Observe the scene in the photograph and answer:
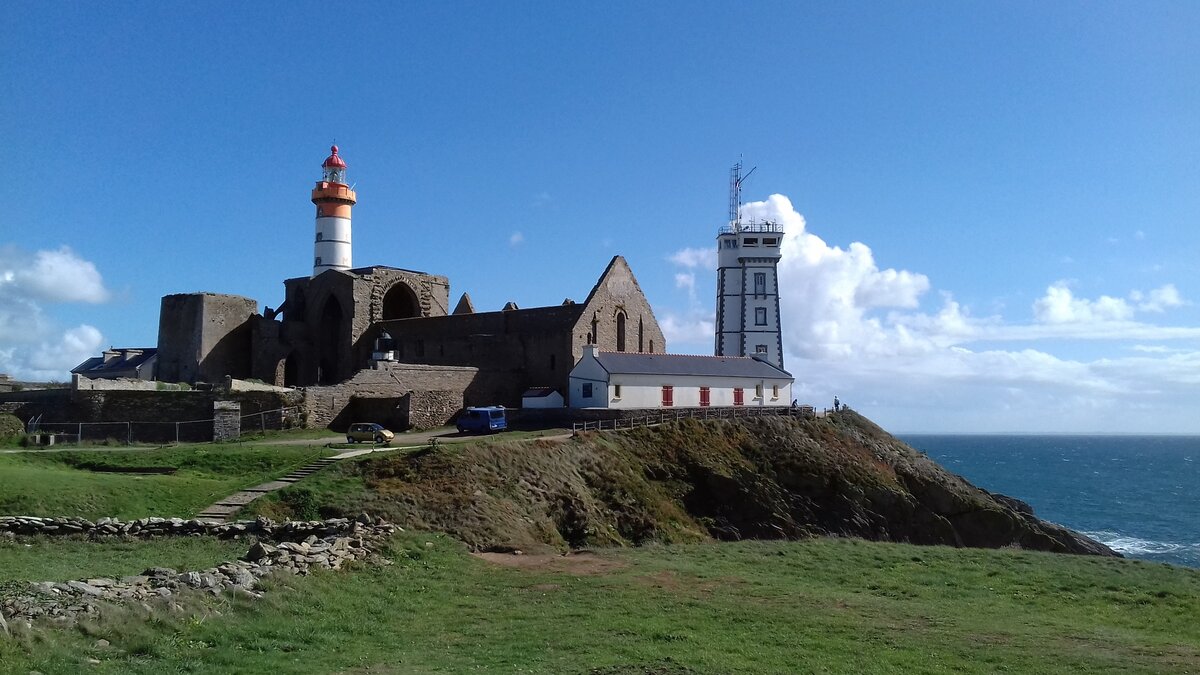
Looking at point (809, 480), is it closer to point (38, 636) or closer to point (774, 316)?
point (774, 316)

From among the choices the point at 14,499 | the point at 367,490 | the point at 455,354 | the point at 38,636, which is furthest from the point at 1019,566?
the point at 455,354

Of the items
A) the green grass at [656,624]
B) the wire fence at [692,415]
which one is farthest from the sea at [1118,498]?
the green grass at [656,624]

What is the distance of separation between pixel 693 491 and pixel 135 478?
1871cm

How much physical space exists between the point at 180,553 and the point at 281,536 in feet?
7.65

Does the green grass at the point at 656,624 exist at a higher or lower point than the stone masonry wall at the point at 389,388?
lower

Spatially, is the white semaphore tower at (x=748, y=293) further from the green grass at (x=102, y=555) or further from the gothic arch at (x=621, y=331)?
the green grass at (x=102, y=555)

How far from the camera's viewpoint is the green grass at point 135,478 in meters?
23.1

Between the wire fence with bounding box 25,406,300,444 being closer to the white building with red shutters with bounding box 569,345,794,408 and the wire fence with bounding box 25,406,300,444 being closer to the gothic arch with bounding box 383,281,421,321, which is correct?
the white building with red shutters with bounding box 569,345,794,408

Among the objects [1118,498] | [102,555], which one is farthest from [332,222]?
[1118,498]

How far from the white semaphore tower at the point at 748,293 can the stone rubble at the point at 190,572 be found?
1670 inches

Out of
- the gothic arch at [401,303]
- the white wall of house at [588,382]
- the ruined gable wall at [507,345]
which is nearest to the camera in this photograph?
the white wall of house at [588,382]

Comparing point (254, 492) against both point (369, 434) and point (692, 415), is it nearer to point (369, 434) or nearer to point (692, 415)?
point (369, 434)

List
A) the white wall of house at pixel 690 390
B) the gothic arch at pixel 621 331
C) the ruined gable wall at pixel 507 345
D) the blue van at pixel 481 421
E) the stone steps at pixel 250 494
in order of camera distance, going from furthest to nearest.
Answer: the gothic arch at pixel 621 331 → the ruined gable wall at pixel 507 345 → the white wall of house at pixel 690 390 → the blue van at pixel 481 421 → the stone steps at pixel 250 494

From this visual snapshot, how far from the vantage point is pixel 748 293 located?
63.2m
